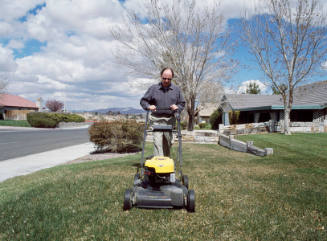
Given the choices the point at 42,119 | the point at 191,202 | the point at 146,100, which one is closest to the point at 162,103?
the point at 146,100

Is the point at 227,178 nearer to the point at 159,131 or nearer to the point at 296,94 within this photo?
the point at 159,131

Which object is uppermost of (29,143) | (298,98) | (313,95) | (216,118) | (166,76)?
(313,95)

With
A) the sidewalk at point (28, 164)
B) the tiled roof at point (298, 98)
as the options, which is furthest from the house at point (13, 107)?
the sidewalk at point (28, 164)

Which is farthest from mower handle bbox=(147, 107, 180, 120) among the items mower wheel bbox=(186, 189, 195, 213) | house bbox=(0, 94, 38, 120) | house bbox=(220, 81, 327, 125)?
house bbox=(0, 94, 38, 120)

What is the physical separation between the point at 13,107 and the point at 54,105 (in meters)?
14.9

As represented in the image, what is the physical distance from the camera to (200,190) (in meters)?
5.04

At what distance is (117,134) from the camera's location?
12.0m

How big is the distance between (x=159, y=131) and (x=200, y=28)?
14.1m

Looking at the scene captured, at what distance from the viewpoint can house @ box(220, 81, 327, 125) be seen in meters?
22.8

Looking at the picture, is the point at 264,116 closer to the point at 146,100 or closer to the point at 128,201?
the point at 146,100

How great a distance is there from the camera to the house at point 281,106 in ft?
74.6

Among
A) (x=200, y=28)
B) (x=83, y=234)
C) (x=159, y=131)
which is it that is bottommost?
(x=83, y=234)

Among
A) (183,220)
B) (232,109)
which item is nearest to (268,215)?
(183,220)

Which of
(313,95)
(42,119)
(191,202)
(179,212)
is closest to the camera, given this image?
(191,202)
